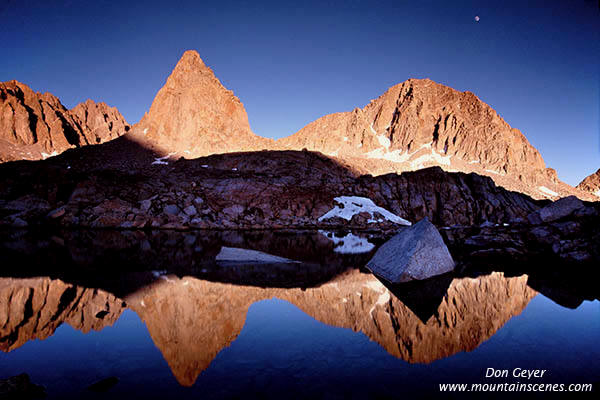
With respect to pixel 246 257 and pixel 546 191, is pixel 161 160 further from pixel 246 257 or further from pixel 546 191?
pixel 546 191

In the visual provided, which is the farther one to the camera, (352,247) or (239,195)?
(239,195)

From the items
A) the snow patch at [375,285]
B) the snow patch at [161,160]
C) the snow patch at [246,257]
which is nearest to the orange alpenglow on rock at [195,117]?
the snow patch at [161,160]

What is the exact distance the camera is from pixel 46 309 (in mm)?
8273

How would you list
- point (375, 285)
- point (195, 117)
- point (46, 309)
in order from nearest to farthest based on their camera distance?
1. point (46, 309)
2. point (375, 285)
3. point (195, 117)

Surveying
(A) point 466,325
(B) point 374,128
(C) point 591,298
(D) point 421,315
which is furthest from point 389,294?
(B) point 374,128

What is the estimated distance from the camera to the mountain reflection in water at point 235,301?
21.4ft

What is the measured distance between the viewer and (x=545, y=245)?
1988 cm

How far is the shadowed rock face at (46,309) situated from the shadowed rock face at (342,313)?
892mm

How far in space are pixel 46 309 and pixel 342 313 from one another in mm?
8677

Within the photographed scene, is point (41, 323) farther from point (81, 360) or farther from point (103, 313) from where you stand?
point (81, 360)

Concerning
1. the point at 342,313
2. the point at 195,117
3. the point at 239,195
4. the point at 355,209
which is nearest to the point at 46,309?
the point at 342,313

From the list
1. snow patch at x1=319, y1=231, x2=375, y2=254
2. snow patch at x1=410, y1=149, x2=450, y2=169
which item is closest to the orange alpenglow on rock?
snow patch at x1=319, y1=231, x2=375, y2=254

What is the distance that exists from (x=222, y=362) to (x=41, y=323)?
5477 mm

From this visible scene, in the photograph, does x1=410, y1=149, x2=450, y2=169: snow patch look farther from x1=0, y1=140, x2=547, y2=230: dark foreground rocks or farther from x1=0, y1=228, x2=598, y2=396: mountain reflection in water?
Result: x1=0, y1=228, x2=598, y2=396: mountain reflection in water
